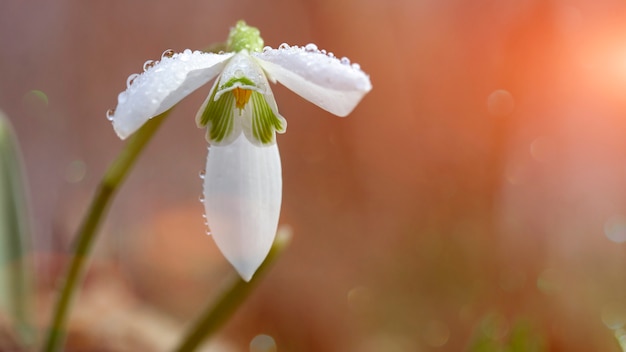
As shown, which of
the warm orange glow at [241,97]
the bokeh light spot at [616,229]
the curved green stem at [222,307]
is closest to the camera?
the warm orange glow at [241,97]

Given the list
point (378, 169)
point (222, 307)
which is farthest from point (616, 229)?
point (222, 307)

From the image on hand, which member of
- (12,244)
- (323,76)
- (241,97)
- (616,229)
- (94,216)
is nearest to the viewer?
(323,76)

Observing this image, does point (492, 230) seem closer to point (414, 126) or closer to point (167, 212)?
point (414, 126)

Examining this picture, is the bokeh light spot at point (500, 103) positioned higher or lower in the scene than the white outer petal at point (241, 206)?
lower

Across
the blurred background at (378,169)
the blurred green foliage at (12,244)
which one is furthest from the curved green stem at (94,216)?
the blurred background at (378,169)

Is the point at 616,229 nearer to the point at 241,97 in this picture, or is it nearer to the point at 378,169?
the point at 378,169

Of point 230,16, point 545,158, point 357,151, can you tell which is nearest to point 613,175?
point 545,158

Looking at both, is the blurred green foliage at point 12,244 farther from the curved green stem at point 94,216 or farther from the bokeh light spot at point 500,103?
the bokeh light spot at point 500,103
